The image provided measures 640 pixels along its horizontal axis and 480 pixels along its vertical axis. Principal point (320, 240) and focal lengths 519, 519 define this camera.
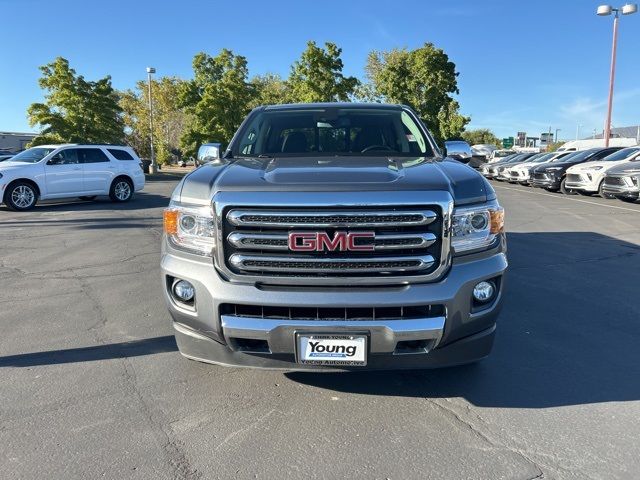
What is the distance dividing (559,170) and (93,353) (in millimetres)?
19748

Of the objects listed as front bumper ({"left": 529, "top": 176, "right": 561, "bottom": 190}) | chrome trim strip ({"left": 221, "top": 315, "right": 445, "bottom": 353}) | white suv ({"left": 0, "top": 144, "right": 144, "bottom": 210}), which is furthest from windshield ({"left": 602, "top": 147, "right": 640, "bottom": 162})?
chrome trim strip ({"left": 221, "top": 315, "right": 445, "bottom": 353})

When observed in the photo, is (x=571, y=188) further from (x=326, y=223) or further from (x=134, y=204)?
(x=326, y=223)

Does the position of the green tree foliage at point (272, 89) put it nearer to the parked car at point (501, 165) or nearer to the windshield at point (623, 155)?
the parked car at point (501, 165)

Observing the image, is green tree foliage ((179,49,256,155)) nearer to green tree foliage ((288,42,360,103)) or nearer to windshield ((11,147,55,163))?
green tree foliage ((288,42,360,103))

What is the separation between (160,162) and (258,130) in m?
55.2

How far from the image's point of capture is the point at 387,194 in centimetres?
291

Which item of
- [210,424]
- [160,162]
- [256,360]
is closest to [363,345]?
[256,360]

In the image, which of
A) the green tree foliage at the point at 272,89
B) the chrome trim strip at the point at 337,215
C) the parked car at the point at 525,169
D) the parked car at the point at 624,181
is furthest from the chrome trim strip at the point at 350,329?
the green tree foliage at the point at 272,89

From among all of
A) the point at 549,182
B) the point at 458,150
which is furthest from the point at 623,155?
the point at 458,150

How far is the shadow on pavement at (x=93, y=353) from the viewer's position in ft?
13.0

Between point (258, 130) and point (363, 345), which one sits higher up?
point (258, 130)

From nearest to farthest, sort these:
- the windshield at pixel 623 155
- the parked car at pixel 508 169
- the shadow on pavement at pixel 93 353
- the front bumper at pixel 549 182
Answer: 1. the shadow on pavement at pixel 93 353
2. the windshield at pixel 623 155
3. the front bumper at pixel 549 182
4. the parked car at pixel 508 169

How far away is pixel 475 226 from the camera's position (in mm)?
3104

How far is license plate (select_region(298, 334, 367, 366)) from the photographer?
286 cm
